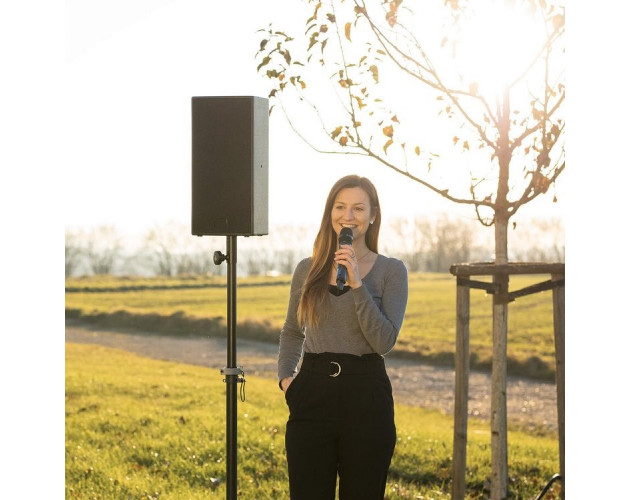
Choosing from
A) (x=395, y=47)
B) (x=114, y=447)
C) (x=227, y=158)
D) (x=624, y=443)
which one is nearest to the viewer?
(x=624, y=443)

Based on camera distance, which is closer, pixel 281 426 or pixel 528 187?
pixel 528 187

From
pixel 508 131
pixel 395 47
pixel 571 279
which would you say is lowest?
pixel 571 279

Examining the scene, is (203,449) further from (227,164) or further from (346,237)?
(346,237)

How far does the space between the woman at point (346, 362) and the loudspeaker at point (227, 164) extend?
63 cm

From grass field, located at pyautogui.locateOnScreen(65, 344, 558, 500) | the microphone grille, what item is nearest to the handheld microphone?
the microphone grille

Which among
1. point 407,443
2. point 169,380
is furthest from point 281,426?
point 169,380

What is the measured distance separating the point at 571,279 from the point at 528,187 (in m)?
0.72

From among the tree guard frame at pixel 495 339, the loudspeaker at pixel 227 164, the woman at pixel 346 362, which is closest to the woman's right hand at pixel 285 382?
the woman at pixel 346 362

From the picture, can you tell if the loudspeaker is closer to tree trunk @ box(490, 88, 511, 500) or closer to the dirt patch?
tree trunk @ box(490, 88, 511, 500)

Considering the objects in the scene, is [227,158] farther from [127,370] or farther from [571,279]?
[127,370]

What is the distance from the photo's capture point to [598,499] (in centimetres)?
331

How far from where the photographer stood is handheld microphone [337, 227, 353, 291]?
2787 mm

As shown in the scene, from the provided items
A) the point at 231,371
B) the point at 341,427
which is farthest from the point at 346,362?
the point at 231,371

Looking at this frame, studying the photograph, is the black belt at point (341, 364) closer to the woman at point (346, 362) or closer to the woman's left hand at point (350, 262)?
the woman at point (346, 362)
